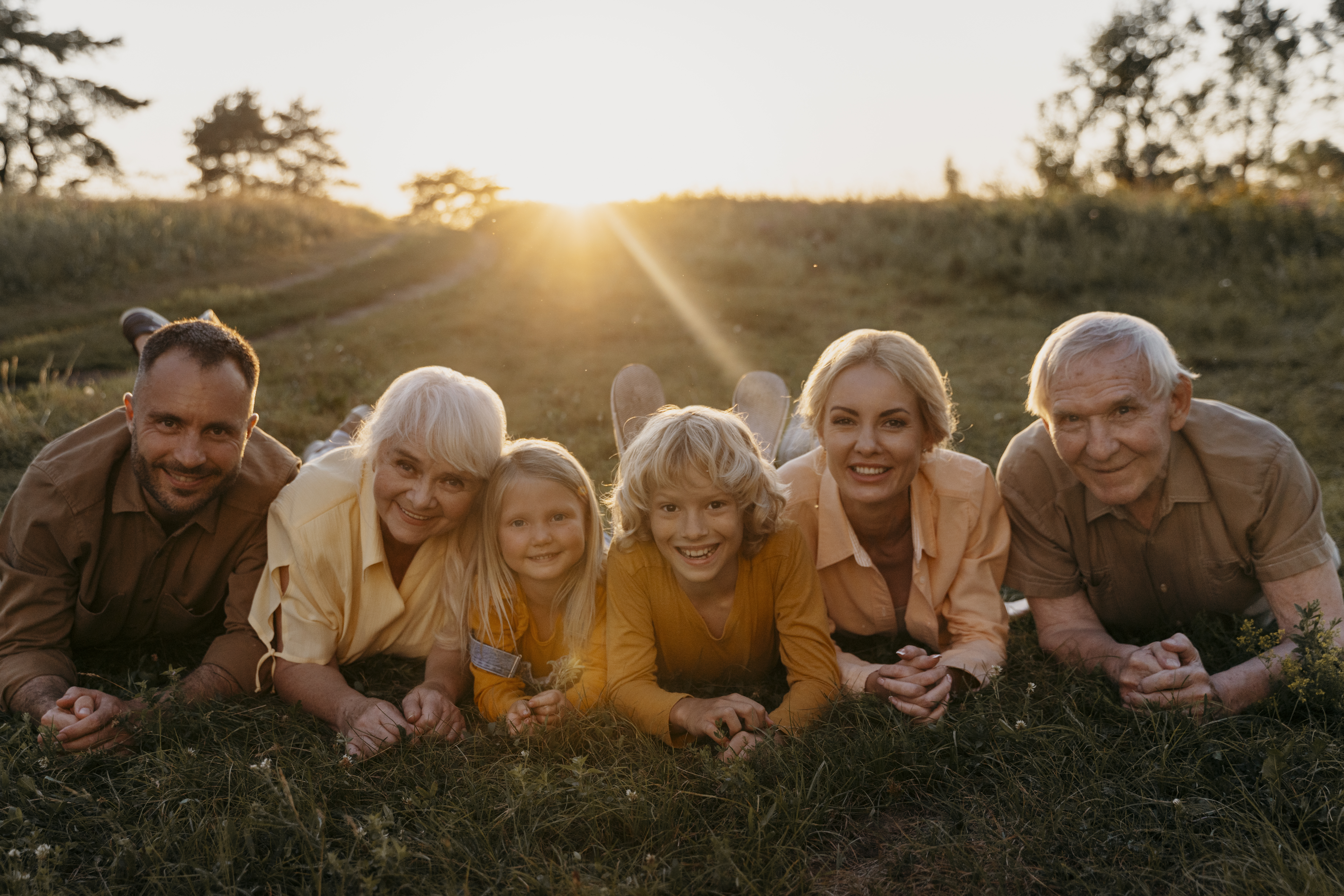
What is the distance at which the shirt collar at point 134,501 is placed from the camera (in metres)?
3.59

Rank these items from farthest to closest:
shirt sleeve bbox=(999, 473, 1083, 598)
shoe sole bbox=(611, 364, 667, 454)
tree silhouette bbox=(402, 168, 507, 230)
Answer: tree silhouette bbox=(402, 168, 507, 230)
shoe sole bbox=(611, 364, 667, 454)
shirt sleeve bbox=(999, 473, 1083, 598)

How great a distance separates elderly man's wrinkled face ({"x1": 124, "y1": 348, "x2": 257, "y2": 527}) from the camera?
3.40 meters

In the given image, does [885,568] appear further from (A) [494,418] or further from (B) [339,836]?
(B) [339,836]

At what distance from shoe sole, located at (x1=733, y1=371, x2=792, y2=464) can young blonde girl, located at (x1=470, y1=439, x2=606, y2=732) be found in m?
2.24

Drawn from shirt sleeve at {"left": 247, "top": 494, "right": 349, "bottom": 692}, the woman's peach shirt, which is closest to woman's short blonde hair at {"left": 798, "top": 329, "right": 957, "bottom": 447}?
the woman's peach shirt

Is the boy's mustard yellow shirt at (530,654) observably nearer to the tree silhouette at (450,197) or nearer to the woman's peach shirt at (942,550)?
the woman's peach shirt at (942,550)

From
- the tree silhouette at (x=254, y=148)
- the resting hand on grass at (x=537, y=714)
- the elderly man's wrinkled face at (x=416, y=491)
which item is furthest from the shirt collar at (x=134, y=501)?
the tree silhouette at (x=254, y=148)

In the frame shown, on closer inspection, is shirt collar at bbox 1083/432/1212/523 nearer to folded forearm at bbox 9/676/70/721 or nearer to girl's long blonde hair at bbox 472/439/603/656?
girl's long blonde hair at bbox 472/439/603/656

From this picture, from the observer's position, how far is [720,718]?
10.2 feet

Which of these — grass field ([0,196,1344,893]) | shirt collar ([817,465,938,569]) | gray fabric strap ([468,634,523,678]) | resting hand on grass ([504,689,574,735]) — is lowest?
grass field ([0,196,1344,893])

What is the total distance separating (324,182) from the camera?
134 feet

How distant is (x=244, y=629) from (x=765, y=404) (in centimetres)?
335

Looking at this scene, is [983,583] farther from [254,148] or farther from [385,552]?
[254,148]

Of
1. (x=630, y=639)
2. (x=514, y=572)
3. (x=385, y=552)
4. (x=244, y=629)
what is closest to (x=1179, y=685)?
(x=630, y=639)
